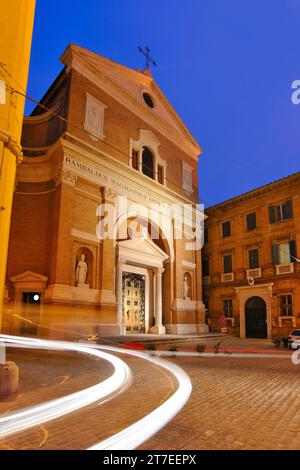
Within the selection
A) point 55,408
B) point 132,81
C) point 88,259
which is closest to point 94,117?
point 132,81

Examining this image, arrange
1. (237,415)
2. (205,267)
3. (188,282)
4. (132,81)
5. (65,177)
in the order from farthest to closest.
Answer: (205,267), (188,282), (132,81), (65,177), (237,415)

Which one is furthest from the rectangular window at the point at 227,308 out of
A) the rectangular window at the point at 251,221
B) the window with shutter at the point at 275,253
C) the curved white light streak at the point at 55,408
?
the curved white light streak at the point at 55,408

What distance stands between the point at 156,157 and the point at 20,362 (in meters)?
18.6

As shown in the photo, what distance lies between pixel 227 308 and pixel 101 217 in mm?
14449

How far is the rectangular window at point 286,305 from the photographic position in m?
23.0

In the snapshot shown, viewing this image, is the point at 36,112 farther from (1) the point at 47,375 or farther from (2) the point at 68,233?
(1) the point at 47,375

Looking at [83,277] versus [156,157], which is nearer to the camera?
[83,277]

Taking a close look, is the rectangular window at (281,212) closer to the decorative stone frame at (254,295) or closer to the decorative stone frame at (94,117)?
the decorative stone frame at (254,295)

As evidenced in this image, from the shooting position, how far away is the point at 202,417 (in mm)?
4684

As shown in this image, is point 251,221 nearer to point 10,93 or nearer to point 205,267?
point 205,267

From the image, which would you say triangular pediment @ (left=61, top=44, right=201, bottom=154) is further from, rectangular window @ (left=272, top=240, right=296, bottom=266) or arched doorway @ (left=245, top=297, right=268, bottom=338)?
arched doorway @ (left=245, top=297, right=268, bottom=338)

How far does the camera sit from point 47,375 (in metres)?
7.75
